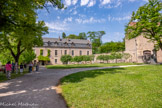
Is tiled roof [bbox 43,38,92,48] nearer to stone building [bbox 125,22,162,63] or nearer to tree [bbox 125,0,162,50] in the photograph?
stone building [bbox 125,22,162,63]

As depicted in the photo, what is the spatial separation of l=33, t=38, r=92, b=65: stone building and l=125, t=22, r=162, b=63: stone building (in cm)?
2082

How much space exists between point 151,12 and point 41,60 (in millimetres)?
36042

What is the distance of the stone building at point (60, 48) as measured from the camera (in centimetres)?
4100

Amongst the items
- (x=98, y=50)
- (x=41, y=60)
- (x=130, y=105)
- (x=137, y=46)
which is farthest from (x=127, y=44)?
(x=130, y=105)

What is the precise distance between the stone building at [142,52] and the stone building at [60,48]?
20816 mm

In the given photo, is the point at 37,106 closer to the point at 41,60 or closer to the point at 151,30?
the point at 151,30

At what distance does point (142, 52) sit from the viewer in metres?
28.9

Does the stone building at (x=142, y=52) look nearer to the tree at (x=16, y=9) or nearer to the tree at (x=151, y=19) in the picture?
the tree at (x=151, y=19)

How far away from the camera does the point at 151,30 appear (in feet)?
62.5

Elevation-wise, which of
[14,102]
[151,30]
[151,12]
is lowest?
[14,102]

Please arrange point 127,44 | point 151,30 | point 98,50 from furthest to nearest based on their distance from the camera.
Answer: point 98,50 < point 127,44 < point 151,30

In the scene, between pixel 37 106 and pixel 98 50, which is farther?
pixel 98 50

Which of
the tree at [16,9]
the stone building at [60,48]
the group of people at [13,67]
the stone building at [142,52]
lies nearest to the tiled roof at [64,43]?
the stone building at [60,48]

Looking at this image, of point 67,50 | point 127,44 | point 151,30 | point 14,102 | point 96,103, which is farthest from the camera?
point 67,50
